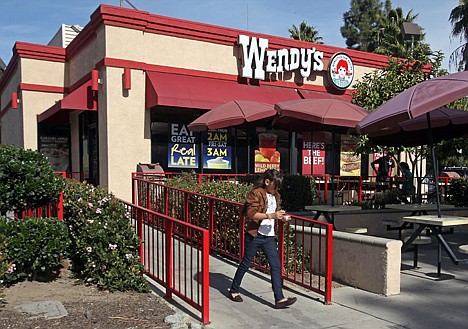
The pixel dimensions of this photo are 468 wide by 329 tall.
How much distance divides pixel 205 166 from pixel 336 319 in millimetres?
10593

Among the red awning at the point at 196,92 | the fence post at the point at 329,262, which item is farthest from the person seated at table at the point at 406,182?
the fence post at the point at 329,262

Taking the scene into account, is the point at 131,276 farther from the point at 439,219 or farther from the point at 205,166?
the point at 205,166

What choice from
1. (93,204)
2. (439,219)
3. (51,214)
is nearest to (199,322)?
(93,204)

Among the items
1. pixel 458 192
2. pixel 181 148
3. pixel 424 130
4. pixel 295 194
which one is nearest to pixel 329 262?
pixel 295 194

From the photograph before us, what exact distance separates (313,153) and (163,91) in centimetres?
693

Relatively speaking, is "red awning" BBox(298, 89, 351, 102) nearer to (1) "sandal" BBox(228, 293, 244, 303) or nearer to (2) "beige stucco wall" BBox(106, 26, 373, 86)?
(2) "beige stucco wall" BBox(106, 26, 373, 86)

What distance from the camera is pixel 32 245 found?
543 cm

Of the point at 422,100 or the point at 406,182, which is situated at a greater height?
the point at 422,100

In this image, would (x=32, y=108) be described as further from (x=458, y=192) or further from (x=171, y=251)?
(x=458, y=192)

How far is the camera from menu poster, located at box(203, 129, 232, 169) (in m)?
15.2

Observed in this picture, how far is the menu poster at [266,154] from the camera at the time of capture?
1625 centimetres

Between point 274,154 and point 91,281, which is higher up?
point 274,154

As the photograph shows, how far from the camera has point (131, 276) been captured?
17.9 ft

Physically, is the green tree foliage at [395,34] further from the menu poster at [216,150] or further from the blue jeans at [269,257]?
the blue jeans at [269,257]
